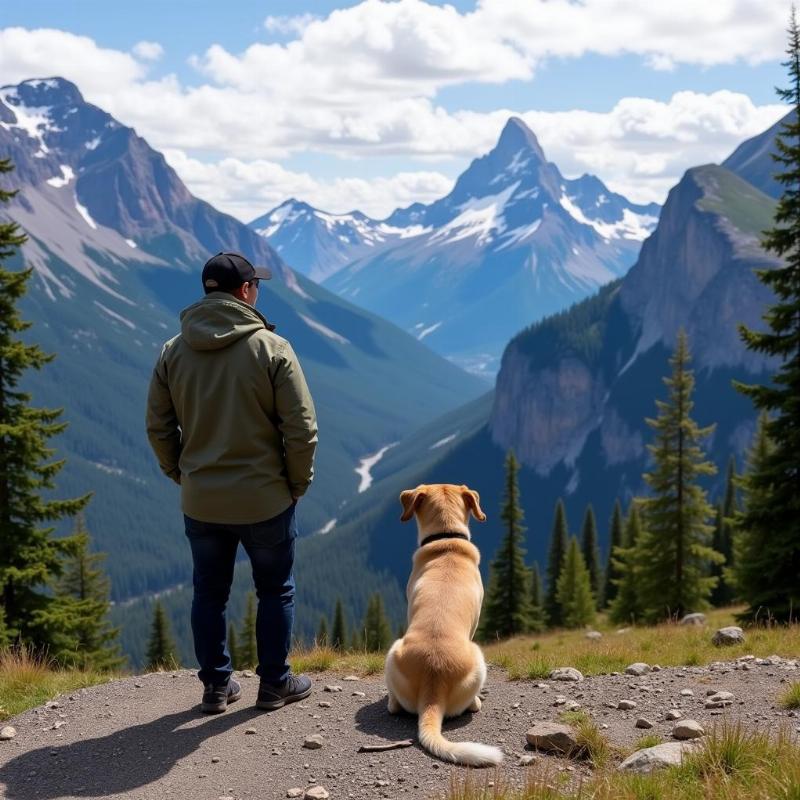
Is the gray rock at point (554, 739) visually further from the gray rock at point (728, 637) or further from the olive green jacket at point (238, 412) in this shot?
the gray rock at point (728, 637)

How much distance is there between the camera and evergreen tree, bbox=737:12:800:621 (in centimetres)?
1728

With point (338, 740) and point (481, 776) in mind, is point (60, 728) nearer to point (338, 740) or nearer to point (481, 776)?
point (338, 740)

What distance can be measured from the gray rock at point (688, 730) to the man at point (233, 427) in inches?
141

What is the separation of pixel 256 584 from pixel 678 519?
81.6 ft

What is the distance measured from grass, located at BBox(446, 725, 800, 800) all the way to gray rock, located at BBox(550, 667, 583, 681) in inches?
112

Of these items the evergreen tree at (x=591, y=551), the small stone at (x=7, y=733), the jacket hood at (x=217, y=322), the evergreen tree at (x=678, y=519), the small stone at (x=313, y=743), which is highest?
the jacket hood at (x=217, y=322)

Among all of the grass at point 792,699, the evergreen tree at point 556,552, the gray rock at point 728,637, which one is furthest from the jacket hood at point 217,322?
the evergreen tree at point 556,552

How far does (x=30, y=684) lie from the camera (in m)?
8.80

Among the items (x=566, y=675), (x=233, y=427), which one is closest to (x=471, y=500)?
(x=566, y=675)

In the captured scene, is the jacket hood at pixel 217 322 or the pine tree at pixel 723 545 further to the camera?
the pine tree at pixel 723 545

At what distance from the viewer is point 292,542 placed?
7438mm

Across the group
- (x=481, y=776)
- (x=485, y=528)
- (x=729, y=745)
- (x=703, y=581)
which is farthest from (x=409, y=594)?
(x=485, y=528)

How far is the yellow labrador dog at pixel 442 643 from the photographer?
21.6 ft

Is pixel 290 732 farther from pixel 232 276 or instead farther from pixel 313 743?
pixel 232 276
